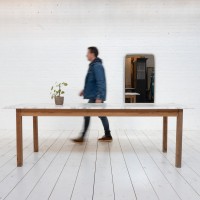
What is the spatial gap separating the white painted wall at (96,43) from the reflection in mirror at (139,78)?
117mm

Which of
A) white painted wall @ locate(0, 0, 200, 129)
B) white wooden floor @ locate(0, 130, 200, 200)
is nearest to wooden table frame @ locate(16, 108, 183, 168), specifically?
white wooden floor @ locate(0, 130, 200, 200)

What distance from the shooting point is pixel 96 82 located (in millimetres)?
4211

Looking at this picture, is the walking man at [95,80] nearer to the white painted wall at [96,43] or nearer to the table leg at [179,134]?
the table leg at [179,134]

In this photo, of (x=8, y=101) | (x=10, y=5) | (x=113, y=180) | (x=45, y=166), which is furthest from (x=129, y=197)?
(x=10, y=5)

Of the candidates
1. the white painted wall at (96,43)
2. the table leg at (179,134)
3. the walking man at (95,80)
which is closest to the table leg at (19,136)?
the walking man at (95,80)

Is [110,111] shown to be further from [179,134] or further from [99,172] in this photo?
[179,134]

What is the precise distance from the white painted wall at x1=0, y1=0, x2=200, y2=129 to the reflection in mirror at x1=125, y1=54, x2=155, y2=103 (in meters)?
0.12

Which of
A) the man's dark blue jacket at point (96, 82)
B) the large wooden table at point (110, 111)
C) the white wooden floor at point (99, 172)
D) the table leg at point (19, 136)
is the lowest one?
the white wooden floor at point (99, 172)

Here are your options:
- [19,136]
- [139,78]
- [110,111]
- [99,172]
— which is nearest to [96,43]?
[139,78]

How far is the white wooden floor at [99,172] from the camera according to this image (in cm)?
239

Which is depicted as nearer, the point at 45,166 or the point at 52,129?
the point at 45,166

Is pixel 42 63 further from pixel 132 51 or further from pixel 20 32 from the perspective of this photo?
pixel 132 51

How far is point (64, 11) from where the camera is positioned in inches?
226

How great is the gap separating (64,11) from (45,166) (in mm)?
3616
